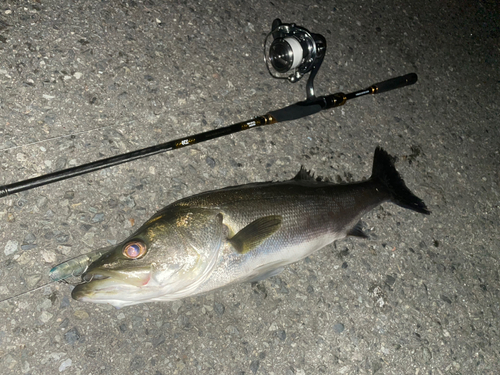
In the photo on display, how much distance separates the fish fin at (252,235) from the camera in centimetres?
201

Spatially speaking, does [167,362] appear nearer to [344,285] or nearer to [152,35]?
[344,285]

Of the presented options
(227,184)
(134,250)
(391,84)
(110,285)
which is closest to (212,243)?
(134,250)

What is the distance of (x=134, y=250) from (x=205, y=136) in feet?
2.83

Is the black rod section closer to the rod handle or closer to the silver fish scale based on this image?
the rod handle

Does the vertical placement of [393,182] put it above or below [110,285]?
above

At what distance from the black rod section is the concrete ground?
0.80 ft

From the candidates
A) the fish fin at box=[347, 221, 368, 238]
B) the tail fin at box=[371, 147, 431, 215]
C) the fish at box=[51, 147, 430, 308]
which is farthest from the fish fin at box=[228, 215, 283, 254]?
the tail fin at box=[371, 147, 431, 215]

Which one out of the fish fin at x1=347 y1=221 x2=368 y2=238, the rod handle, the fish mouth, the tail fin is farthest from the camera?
the rod handle

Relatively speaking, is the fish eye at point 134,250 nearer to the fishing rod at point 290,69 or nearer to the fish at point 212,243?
the fish at point 212,243

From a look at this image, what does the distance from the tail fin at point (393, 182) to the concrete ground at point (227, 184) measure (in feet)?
0.58

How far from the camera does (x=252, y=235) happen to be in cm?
202

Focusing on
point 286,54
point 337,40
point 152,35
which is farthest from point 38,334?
point 337,40

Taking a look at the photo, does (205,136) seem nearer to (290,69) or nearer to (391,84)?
(290,69)

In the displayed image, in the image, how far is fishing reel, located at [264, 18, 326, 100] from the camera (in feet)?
8.79
